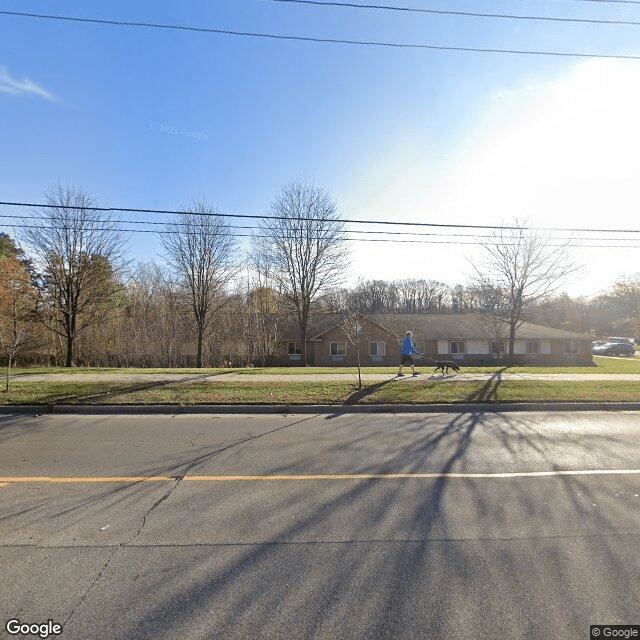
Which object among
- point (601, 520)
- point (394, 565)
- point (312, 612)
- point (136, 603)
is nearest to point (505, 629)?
point (394, 565)

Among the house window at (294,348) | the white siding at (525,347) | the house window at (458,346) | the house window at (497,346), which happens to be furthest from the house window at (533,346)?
the house window at (294,348)

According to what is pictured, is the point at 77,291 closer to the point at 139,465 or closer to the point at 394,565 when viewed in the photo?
the point at 139,465

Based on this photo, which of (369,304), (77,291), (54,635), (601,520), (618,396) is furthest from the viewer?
(369,304)

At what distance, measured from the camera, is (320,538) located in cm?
317

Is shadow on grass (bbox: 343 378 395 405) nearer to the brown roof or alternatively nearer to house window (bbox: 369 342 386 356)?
the brown roof

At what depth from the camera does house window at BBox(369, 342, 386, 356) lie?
34031mm

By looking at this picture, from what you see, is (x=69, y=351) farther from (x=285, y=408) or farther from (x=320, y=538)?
(x=320, y=538)

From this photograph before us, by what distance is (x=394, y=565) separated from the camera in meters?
2.80

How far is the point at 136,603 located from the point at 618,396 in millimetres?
11154
